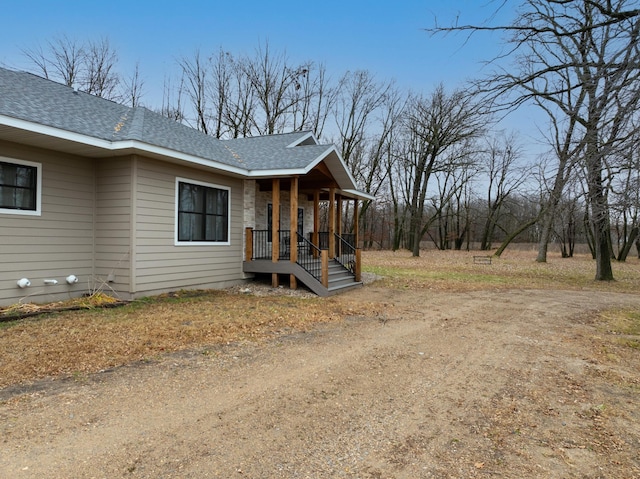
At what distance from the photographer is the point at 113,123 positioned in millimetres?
8602

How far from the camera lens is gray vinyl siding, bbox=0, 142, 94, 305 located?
23.2ft

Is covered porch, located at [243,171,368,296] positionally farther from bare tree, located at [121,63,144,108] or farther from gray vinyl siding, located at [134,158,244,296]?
bare tree, located at [121,63,144,108]

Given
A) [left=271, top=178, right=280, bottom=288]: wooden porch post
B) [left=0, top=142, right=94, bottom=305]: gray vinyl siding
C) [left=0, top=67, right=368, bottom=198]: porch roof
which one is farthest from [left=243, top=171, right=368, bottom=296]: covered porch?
[left=0, top=142, right=94, bottom=305]: gray vinyl siding

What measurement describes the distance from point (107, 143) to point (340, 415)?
270 inches

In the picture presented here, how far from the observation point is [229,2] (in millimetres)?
14102

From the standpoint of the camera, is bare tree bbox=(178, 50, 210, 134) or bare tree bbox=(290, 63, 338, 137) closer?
bare tree bbox=(178, 50, 210, 134)

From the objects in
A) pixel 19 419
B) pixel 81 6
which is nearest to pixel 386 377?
pixel 19 419

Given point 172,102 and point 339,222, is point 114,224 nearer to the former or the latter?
point 339,222

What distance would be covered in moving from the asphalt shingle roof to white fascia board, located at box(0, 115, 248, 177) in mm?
61

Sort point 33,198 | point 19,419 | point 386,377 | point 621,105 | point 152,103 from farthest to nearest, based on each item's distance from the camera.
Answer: point 152,103
point 33,198
point 621,105
point 386,377
point 19,419

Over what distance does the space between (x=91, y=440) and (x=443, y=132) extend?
28.3 m

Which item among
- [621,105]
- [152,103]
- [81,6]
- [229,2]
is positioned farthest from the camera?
[152,103]

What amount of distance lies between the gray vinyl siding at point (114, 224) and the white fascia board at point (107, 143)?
0.55m

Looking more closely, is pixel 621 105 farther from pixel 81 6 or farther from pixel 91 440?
pixel 81 6
